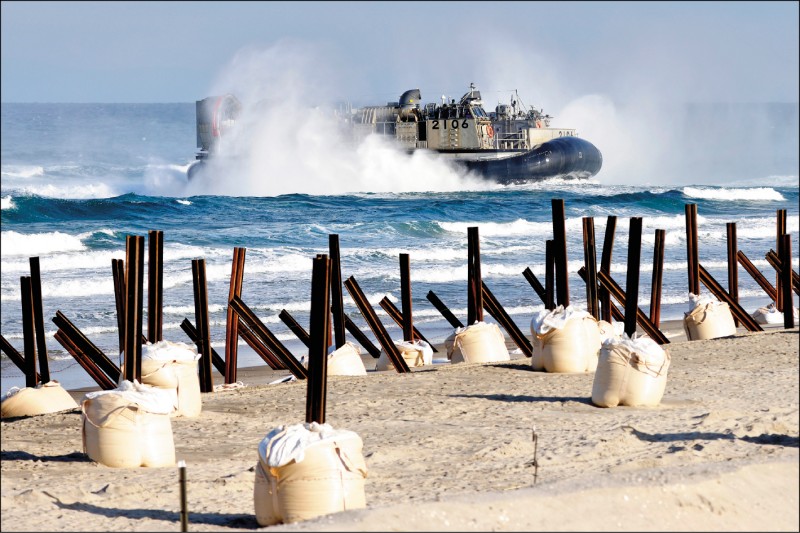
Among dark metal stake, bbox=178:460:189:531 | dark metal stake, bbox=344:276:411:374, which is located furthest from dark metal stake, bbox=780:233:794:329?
dark metal stake, bbox=178:460:189:531

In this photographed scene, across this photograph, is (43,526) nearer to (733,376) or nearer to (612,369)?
(612,369)

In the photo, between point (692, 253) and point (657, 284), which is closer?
point (657, 284)

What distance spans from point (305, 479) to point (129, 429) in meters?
1.65

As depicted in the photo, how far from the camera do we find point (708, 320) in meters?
11.6

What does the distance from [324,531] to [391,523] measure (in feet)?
0.92

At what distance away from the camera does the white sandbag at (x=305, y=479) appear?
525 centimetres

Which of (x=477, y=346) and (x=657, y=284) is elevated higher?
Answer: (x=657, y=284)

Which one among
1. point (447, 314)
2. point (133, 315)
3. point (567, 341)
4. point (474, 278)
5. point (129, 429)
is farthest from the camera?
point (447, 314)

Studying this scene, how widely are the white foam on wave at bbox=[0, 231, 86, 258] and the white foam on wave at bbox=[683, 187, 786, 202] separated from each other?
23.7 m

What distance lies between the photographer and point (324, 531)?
465 cm

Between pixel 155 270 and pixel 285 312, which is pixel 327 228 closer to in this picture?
pixel 285 312

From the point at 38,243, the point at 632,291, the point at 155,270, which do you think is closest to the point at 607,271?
the point at 632,291

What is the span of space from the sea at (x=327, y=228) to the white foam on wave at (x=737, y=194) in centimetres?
8

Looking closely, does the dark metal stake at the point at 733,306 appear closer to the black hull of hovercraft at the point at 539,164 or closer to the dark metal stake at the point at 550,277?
the dark metal stake at the point at 550,277
